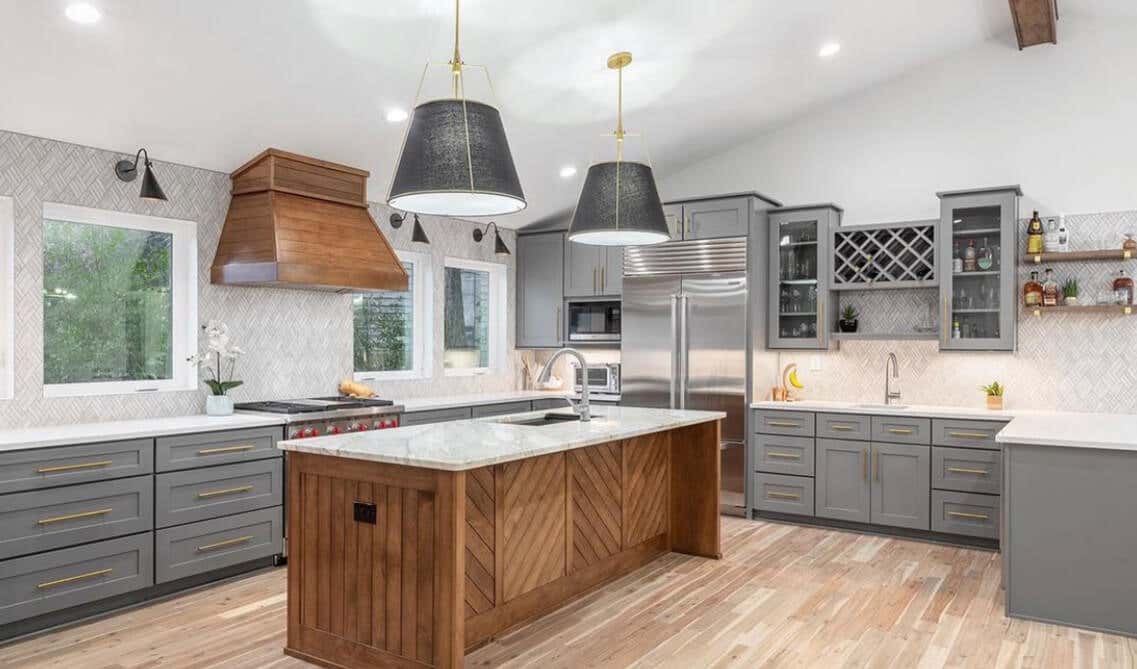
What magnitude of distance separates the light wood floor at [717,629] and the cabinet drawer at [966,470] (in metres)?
0.61

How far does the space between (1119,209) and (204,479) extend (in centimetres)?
586

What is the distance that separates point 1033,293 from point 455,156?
14.4ft

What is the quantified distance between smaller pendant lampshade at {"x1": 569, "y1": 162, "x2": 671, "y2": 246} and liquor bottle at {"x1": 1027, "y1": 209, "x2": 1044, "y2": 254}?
295 centimetres

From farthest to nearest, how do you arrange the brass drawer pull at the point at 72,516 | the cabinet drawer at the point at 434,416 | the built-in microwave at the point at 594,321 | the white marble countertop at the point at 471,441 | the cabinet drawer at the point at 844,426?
the built-in microwave at the point at 594,321
the cabinet drawer at the point at 844,426
the cabinet drawer at the point at 434,416
the brass drawer pull at the point at 72,516
the white marble countertop at the point at 471,441

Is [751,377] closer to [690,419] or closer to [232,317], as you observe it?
[690,419]

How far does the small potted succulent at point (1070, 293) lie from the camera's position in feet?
17.5

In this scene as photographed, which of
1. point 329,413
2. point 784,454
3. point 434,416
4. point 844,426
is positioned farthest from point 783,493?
point 329,413

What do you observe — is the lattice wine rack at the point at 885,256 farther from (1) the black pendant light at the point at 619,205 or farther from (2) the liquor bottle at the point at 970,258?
(1) the black pendant light at the point at 619,205

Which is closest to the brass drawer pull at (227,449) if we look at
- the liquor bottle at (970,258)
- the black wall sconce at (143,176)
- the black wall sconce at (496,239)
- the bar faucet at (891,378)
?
the black wall sconce at (143,176)

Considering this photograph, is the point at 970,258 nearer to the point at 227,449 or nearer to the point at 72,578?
the point at 227,449

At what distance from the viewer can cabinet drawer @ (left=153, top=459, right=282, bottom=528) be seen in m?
4.04

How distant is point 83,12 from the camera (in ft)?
11.3

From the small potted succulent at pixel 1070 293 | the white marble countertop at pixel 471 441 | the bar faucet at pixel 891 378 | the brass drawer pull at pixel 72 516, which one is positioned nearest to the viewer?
the white marble countertop at pixel 471 441

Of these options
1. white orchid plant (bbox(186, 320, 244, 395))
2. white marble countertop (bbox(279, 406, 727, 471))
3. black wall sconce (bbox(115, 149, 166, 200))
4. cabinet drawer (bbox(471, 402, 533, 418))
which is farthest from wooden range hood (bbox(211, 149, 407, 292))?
white marble countertop (bbox(279, 406, 727, 471))
